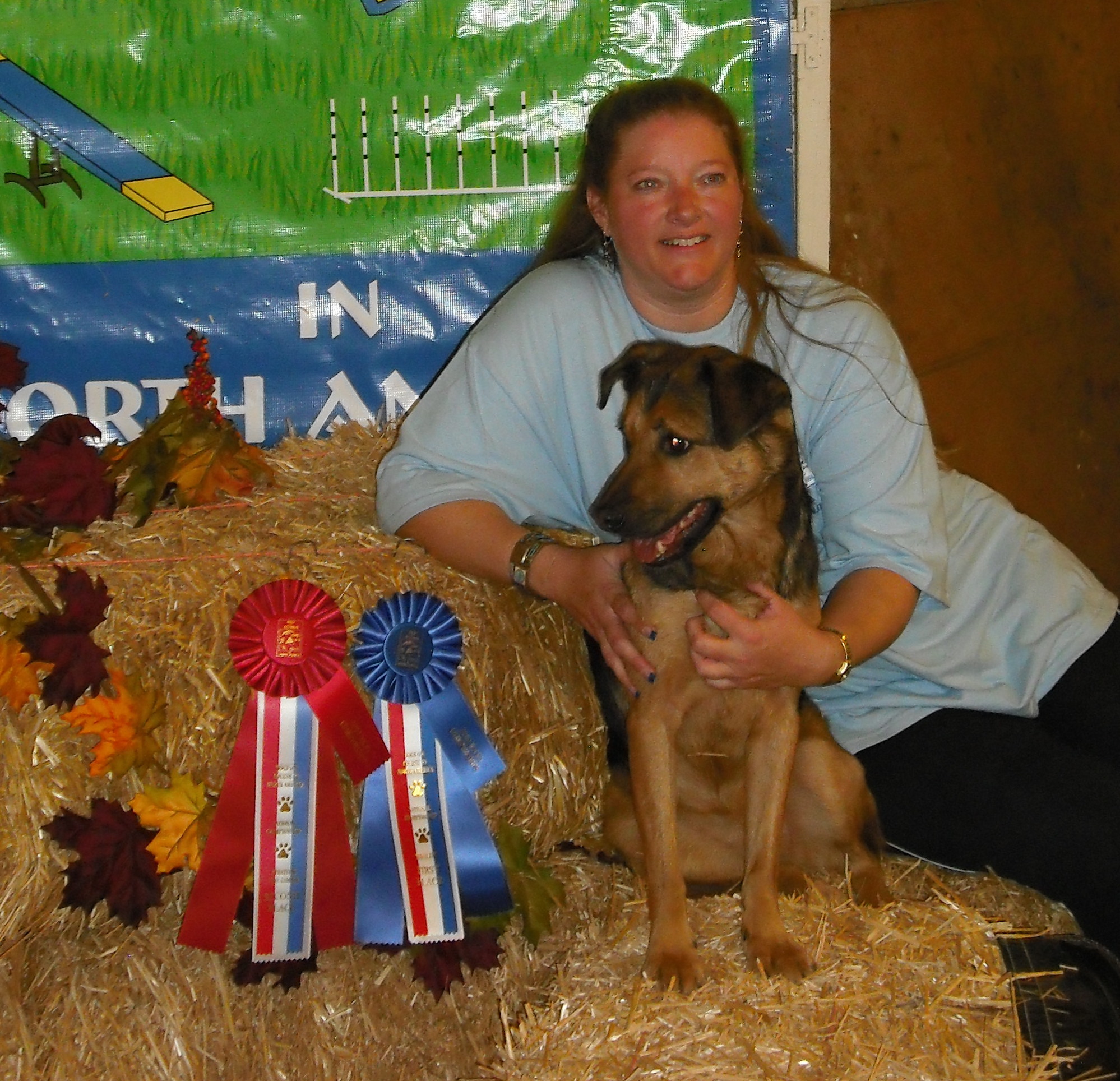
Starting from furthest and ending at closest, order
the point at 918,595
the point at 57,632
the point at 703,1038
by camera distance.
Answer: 1. the point at 918,595
2. the point at 57,632
3. the point at 703,1038

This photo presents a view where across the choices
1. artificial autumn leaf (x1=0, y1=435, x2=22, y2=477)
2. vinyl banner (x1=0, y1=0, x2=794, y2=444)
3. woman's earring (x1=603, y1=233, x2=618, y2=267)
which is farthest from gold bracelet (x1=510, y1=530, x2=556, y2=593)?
vinyl banner (x1=0, y1=0, x2=794, y2=444)

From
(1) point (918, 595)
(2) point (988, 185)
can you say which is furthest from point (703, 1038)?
(2) point (988, 185)

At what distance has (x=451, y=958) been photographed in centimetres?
241

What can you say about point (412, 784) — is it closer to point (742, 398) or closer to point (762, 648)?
point (762, 648)

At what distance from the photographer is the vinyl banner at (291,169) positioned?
3.52 metres

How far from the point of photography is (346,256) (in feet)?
12.0

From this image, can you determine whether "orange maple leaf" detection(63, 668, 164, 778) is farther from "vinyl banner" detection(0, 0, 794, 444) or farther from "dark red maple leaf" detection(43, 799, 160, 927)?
"vinyl banner" detection(0, 0, 794, 444)

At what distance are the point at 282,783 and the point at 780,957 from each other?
1.03 metres

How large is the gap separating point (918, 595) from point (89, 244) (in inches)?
107

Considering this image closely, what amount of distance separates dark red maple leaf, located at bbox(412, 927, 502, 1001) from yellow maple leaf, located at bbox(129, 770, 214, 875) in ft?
1.68

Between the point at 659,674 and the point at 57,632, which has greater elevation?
the point at 57,632

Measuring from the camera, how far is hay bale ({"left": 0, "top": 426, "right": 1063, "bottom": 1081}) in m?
1.90

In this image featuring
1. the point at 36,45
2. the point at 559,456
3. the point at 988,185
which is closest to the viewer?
the point at 559,456

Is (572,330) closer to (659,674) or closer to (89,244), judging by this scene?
(659,674)
